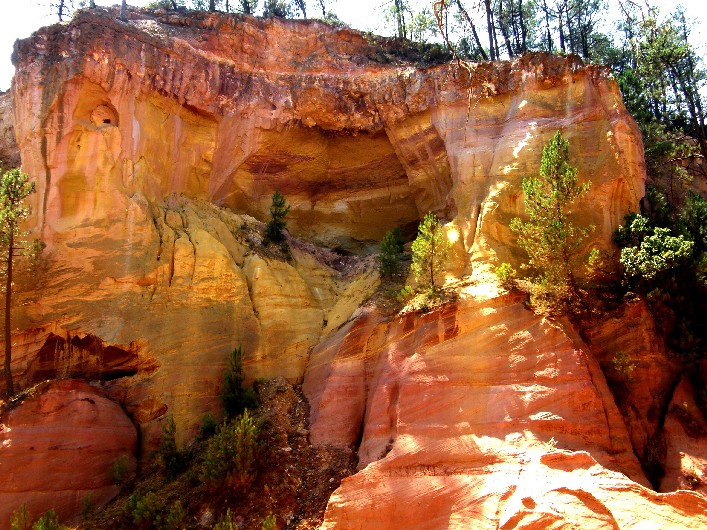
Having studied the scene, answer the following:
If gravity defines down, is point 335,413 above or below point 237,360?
below

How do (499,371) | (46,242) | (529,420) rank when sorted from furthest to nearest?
(46,242), (499,371), (529,420)

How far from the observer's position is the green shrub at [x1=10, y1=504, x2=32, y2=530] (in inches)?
525

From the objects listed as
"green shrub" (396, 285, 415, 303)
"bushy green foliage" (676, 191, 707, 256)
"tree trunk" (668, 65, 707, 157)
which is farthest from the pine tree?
"tree trunk" (668, 65, 707, 157)

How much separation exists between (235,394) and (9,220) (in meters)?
7.66

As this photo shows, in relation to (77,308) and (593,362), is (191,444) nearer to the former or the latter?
(77,308)

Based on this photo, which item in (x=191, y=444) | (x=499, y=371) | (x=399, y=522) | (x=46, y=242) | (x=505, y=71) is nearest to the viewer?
(x=399, y=522)

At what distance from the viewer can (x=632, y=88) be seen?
2578 cm

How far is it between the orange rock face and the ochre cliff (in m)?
0.05

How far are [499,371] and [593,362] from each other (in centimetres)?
223

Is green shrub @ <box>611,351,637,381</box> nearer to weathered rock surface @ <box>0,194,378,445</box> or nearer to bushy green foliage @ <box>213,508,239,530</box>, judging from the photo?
weathered rock surface @ <box>0,194,378,445</box>

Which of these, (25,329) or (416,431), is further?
(25,329)

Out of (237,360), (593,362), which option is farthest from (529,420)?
(237,360)

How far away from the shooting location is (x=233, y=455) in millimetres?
14266

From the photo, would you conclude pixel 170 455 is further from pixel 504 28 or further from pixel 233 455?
pixel 504 28
